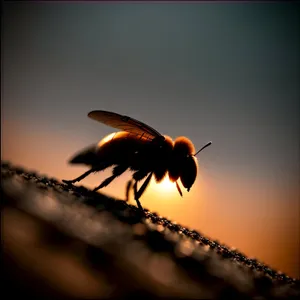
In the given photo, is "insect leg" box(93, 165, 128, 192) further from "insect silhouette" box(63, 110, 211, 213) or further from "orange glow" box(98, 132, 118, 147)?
"orange glow" box(98, 132, 118, 147)

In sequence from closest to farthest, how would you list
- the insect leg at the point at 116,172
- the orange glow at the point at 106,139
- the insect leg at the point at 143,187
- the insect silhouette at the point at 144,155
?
1. the insect leg at the point at 116,172
2. the insect leg at the point at 143,187
3. the insect silhouette at the point at 144,155
4. the orange glow at the point at 106,139

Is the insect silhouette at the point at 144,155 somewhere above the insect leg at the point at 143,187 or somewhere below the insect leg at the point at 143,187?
above

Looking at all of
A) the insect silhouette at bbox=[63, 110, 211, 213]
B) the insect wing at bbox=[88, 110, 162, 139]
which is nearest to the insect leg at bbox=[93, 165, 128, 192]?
the insect silhouette at bbox=[63, 110, 211, 213]

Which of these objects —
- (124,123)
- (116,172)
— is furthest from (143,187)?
(124,123)

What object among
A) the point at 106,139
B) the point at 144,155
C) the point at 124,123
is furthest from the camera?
the point at 106,139

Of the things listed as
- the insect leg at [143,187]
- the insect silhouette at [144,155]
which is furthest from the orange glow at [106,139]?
the insect leg at [143,187]

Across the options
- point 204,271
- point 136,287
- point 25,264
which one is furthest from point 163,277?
point 204,271

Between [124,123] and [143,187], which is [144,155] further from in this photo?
[124,123]

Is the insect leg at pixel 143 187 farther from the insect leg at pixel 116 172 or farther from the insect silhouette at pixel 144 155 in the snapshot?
the insect leg at pixel 116 172
